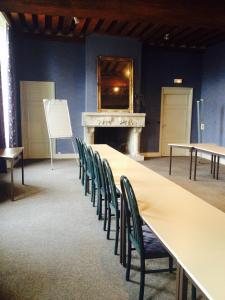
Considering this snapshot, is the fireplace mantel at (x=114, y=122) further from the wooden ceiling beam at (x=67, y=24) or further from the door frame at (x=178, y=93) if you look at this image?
the wooden ceiling beam at (x=67, y=24)

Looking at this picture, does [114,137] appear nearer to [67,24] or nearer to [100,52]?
[100,52]

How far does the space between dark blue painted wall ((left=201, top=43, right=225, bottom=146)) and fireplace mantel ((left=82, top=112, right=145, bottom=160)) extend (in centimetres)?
205

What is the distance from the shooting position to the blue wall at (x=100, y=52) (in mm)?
6945

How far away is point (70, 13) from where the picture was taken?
4.83 metres

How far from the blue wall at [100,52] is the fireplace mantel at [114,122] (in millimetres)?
280

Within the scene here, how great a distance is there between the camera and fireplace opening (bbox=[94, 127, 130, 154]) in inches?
303

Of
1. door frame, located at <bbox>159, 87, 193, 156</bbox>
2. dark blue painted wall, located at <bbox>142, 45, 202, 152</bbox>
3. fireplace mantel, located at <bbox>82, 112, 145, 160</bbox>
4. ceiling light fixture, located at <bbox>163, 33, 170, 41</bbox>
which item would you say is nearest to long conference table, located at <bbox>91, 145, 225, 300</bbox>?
fireplace mantel, located at <bbox>82, 112, 145, 160</bbox>

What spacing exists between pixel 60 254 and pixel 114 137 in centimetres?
548

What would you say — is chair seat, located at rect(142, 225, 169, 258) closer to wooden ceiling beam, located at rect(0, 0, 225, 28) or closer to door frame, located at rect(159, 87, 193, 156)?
wooden ceiling beam, located at rect(0, 0, 225, 28)

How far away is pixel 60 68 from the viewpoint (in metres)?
7.17

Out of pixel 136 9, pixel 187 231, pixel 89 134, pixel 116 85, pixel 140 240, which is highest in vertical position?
pixel 136 9

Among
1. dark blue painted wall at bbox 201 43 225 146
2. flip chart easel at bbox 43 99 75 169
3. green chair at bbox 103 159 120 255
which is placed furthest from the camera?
dark blue painted wall at bbox 201 43 225 146

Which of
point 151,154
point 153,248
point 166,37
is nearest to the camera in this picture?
point 153,248

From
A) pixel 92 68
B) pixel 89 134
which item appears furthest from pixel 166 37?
pixel 89 134
